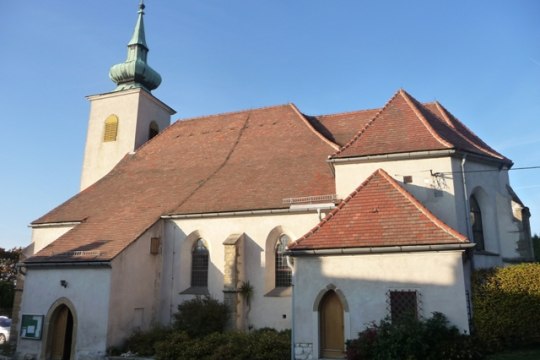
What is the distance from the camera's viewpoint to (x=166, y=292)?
17750mm

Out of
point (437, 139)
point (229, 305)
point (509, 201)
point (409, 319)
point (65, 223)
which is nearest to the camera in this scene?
point (409, 319)

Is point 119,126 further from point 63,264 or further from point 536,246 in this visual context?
point 536,246

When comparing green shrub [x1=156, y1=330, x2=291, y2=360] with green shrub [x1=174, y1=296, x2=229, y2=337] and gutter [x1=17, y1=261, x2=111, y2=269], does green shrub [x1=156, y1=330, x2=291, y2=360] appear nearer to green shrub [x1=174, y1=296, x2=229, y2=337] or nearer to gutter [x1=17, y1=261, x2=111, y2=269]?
green shrub [x1=174, y1=296, x2=229, y2=337]

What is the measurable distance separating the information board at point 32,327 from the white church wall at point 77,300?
14 centimetres

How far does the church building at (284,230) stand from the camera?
11.4 m

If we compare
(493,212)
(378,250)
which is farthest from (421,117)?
(378,250)

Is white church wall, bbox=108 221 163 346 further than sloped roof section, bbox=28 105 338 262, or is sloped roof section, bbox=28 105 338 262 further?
sloped roof section, bbox=28 105 338 262

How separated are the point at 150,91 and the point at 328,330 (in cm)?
2004

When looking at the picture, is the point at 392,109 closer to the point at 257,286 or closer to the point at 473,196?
the point at 473,196

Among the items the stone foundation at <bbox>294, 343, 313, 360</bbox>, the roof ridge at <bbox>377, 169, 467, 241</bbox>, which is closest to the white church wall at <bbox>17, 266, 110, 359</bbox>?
the stone foundation at <bbox>294, 343, 313, 360</bbox>

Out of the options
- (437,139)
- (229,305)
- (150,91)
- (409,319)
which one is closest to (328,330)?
(409,319)

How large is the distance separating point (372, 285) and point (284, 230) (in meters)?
5.69

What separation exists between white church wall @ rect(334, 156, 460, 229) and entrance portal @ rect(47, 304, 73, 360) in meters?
12.0

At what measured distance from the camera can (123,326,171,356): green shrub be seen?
48.5ft
